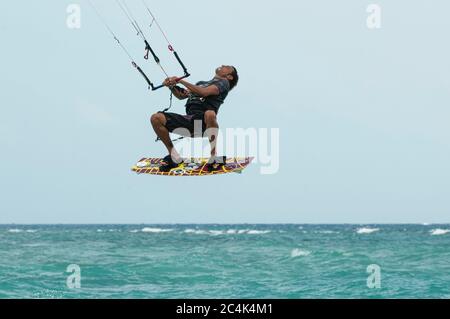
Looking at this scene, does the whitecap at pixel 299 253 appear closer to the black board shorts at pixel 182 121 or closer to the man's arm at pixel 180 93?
the man's arm at pixel 180 93

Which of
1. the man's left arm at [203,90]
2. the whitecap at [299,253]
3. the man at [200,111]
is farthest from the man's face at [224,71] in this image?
the whitecap at [299,253]

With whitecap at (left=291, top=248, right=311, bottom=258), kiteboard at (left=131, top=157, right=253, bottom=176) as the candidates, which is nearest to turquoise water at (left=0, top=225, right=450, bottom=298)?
whitecap at (left=291, top=248, right=311, bottom=258)

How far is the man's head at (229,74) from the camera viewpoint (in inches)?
405

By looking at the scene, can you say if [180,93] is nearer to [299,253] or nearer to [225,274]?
[225,274]

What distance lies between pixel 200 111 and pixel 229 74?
66cm

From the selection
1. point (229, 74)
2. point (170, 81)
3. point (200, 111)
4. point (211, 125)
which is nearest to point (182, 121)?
point (200, 111)

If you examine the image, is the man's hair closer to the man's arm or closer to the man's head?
the man's head

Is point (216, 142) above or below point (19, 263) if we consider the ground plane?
above

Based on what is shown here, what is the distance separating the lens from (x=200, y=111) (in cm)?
1011
